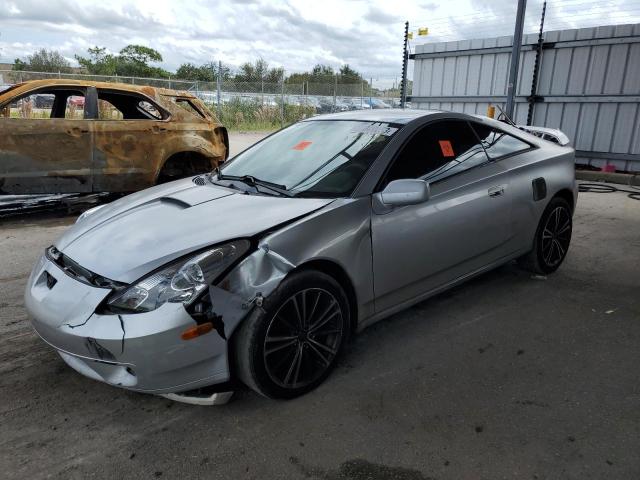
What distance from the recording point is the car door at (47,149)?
6125 millimetres

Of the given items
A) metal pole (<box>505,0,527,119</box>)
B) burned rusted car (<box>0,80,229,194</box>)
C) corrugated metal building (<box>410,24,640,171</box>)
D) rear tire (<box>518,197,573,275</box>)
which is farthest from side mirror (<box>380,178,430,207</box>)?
corrugated metal building (<box>410,24,640,171</box>)

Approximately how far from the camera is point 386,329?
3.50 m

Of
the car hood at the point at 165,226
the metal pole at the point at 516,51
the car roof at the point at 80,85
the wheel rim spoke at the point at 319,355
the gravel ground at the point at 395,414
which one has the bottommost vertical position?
the gravel ground at the point at 395,414

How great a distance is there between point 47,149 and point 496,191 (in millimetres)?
5374

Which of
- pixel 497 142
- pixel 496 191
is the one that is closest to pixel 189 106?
pixel 497 142

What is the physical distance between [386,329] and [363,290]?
73 centimetres

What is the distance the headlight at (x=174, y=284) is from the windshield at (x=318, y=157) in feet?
2.71

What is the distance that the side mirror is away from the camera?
9.35ft

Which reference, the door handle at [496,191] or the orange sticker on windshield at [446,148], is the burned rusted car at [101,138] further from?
the door handle at [496,191]

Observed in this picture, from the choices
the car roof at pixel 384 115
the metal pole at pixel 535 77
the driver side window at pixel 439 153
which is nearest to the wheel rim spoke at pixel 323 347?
the driver side window at pixel 439 153

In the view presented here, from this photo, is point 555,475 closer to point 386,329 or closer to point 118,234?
point 386,329

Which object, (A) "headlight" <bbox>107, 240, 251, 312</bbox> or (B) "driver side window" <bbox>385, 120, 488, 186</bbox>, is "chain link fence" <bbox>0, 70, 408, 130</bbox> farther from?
(A) "headlight" <bbox>107, 240, 251, 312</bbox>

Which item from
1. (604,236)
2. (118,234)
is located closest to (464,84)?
(604,236)

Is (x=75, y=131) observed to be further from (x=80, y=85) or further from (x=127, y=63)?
(x=127, y=63)
